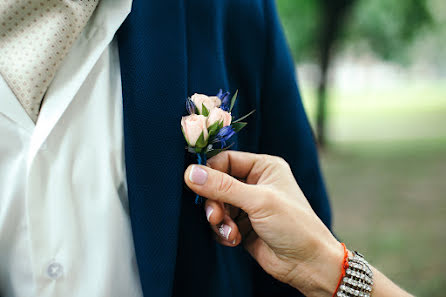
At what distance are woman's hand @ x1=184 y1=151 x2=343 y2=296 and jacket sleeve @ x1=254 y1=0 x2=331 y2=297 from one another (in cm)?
21

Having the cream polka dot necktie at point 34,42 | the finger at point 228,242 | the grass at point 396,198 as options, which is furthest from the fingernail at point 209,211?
the grass at point 396,198

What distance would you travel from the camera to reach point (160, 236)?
97cm

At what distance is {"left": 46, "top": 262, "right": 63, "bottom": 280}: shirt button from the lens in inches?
36.4

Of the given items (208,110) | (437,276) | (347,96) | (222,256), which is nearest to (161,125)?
(208,110)

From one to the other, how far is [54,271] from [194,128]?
0.46 metres

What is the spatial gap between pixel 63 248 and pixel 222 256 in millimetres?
451

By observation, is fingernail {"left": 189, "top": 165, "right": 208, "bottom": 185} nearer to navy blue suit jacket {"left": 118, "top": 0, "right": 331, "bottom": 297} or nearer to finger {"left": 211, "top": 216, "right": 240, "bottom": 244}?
navy blue suit jacket {"left": 118, "top": 0, "right": 331, "bottom": 297}

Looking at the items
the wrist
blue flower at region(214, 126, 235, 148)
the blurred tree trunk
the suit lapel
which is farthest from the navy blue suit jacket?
the blurred tree trunk

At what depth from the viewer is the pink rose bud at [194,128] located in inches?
35.7

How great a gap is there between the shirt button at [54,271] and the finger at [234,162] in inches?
17.4

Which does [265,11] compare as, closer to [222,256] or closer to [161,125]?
[161,125]

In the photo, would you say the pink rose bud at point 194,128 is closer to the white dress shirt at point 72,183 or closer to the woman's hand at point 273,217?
the woman's hand at point 273,217

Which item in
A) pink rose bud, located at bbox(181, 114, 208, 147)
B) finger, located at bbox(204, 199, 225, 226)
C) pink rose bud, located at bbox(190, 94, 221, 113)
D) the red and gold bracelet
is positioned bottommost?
the red and gold bracelet

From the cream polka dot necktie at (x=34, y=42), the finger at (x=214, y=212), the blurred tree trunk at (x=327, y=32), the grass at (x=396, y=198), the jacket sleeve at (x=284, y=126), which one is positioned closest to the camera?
the cream polka dot necktie at (x=34, y=42)
